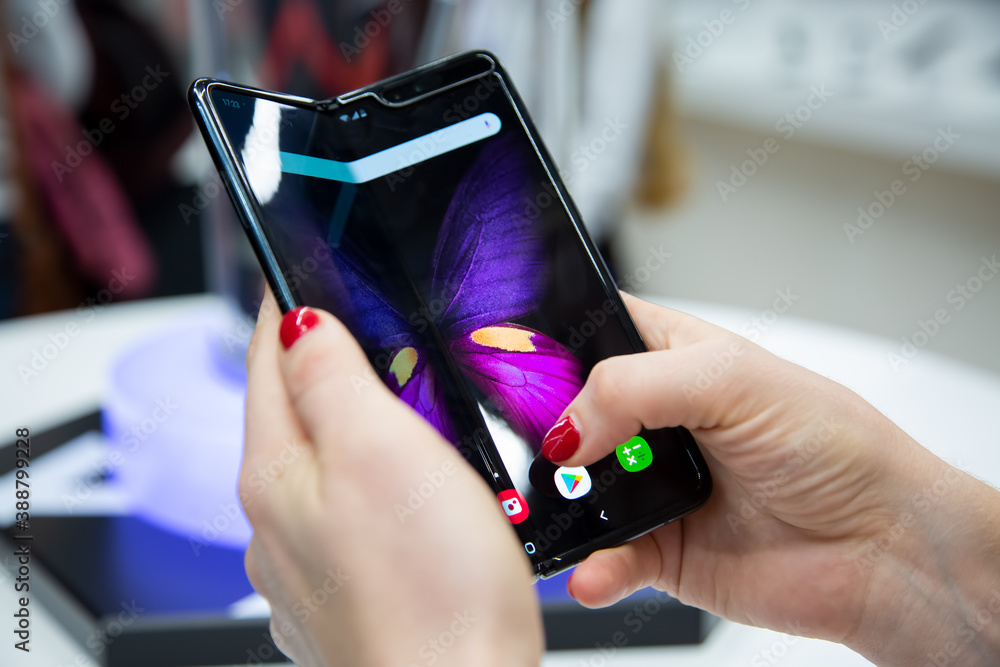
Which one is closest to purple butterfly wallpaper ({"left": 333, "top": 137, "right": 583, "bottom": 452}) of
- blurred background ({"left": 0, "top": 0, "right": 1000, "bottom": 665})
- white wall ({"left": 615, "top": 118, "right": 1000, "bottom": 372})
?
blurred background ({"left": 0, "top": 0, "right": 1000, "bottom": 665})

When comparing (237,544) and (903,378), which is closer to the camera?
(237,544)

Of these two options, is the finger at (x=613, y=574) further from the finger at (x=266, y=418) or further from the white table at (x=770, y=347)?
the finger at (x=266, y=418)

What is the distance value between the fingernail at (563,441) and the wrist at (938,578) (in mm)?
243

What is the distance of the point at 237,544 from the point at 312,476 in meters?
0.35

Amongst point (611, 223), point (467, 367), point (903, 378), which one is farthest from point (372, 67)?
point (611, 223)

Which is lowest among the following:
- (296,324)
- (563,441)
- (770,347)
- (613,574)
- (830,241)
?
(830,241)

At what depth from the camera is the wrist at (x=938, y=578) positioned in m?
0.51

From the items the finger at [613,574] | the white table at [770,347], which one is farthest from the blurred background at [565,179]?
the finger at [613,574]

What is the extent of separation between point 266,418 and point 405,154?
9.2 inches

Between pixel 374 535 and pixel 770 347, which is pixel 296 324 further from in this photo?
pixel 770 347

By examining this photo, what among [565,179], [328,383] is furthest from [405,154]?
[565,179]

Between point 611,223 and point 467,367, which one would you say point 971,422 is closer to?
point 467,367

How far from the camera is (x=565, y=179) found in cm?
150

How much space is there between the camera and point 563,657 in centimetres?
58
